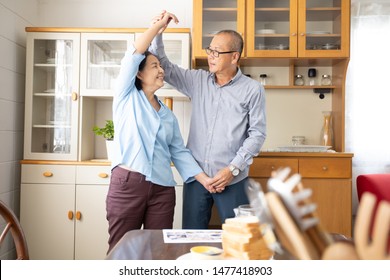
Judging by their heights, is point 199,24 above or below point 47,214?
above

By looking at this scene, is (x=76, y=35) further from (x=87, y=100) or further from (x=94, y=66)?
(x=87, y=100)

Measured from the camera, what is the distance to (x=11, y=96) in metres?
3.05

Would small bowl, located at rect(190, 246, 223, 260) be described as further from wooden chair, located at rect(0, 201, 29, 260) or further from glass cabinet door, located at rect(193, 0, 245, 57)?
glass cabinet door, located at rect(193, 0, 245, 57)

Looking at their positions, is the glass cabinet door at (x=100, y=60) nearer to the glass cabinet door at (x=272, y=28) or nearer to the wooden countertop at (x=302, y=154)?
the glass cabinet door at (x=272, y=28)

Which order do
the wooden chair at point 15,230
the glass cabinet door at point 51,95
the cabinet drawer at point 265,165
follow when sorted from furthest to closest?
1. the glass cabinet door at point 51,95
2. the cabinet drawer at point 265,165
3. the wooden chair at point 15,230

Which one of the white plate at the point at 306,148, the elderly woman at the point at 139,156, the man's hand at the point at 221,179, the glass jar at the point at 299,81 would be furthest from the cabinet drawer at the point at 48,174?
the glass jar at the point at 299,81

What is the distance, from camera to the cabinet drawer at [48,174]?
9.87 feet

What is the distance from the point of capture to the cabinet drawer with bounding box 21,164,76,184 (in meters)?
3.01

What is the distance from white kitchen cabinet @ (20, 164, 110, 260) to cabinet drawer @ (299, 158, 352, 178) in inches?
55.7

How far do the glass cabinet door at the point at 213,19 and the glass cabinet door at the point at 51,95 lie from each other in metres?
0.91
